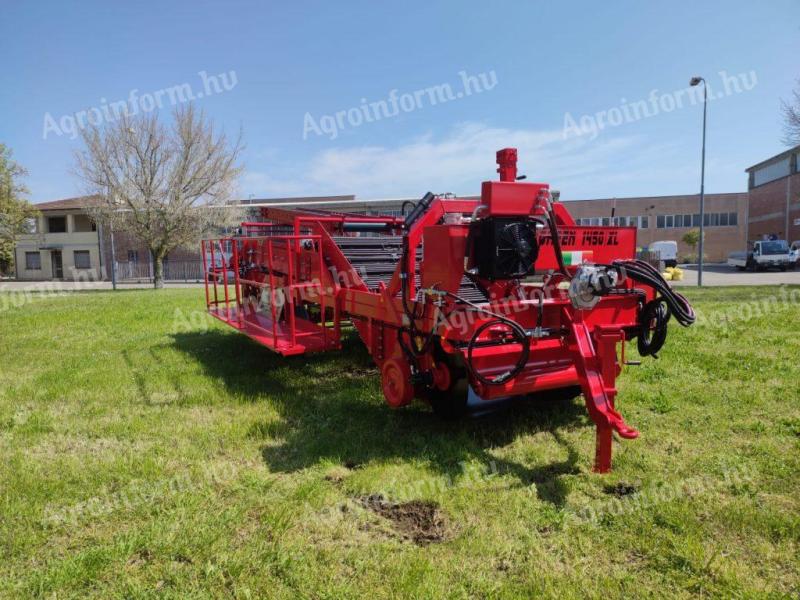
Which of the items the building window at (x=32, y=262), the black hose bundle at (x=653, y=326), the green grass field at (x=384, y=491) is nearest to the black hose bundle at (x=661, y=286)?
the black hose bundle at (x=653, y=326)

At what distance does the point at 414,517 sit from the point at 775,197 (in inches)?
1975

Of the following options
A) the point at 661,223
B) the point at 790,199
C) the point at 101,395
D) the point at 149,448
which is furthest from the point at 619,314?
the point at 661,223

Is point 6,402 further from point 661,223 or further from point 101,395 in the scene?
point 661,223

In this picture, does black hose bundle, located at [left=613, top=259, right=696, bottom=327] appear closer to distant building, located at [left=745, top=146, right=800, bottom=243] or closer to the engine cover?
the engine cover

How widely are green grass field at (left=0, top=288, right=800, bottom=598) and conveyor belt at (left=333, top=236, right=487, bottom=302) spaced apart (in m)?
1.15

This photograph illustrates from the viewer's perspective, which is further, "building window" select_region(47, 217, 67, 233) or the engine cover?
"building window" select_region(47, 217, 67, 233)

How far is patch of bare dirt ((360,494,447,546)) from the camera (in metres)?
2.76

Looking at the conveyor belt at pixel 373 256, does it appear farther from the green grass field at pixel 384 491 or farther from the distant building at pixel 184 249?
the distant building at pixel 184 249

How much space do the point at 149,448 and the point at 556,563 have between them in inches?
117

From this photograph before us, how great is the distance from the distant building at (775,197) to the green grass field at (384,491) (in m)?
42.9

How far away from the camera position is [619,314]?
3934 mm

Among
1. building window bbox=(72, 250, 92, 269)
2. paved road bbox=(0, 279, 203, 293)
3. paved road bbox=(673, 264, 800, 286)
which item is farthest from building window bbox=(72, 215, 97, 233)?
paved road bbox=(673, 264, 800, 286)

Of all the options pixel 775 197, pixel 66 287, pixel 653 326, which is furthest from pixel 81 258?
pixel 775 197

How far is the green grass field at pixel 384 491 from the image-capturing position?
2410 mm
